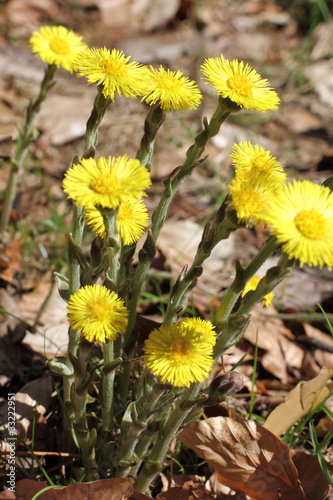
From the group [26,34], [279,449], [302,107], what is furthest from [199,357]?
[26,34]

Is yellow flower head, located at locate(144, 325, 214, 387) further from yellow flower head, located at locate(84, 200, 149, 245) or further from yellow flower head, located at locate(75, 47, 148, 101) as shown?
yellow flower head, located at locate(75, 47, 148, 101)

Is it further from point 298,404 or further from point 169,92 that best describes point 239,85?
point 298,404

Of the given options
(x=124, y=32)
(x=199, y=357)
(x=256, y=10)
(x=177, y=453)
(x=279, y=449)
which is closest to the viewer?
(x=199, y=357)

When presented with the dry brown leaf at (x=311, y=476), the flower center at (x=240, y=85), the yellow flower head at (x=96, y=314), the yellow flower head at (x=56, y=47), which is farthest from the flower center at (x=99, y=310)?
the yellow flower head at (x=56, y=47)

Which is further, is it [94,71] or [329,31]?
[329,31]

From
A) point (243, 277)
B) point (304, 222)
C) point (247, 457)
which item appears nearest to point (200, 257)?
point (243, 277)

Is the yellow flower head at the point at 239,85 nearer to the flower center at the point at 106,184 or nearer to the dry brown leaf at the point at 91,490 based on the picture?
the flower center at the point at 106,184

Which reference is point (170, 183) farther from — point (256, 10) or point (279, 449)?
point (256, 10)

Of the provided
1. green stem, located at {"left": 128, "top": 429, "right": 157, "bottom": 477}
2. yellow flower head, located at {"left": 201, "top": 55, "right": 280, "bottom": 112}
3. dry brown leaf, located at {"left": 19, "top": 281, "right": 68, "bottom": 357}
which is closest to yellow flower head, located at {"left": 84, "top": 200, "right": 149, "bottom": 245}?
yellow flower head, located at {"left": 201, "top": 55, "right": 280, "bottom": 112}
